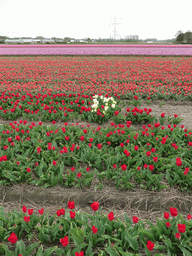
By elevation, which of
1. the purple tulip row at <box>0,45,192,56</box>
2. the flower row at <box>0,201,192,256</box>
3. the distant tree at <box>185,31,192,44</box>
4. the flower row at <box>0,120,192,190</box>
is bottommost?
the flower row at <box>0,201,192,256</box>

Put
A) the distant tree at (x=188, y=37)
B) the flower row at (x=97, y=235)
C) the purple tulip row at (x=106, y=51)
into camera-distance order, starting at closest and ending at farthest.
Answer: the flower row at (x=97, y=235) < the purple tulip row at (x=106, y=51) < the distant tree at (x=188, y=37)

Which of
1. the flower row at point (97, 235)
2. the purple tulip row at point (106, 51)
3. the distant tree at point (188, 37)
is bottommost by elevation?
the flower row at point (97, 235)

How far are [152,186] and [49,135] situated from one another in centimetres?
219

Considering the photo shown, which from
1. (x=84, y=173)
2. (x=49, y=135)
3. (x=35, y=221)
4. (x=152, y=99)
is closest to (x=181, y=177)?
(x=84, y=173)

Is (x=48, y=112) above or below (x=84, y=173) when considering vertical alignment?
above

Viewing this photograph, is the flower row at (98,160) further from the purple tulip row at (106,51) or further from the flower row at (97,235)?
the purple tulip row at (106,51)

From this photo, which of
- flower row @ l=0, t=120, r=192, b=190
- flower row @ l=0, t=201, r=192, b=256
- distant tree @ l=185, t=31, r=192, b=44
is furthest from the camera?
distant tree @ l=185, t=31, r=192, b=44

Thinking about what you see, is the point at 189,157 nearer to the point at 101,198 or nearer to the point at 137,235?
the point at 101,198

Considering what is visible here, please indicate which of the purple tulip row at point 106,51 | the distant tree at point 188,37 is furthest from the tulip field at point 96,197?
the distant tree at point 188,37

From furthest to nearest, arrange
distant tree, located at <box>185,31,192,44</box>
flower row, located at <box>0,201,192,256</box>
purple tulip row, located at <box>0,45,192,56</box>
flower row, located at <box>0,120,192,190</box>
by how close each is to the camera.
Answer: distant tree, located at <box>185,31,192,44</box> → purple tulip row, located at <box>0,45,192,56</box> → flower row, located at <box>0,120,192,190</box> → flower row, located at <box>0,201,192,256</box>

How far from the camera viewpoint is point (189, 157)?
11.7 feet

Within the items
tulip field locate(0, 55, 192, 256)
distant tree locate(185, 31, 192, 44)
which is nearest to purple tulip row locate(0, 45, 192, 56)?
distant tree locate(185, 31, 192, 44)

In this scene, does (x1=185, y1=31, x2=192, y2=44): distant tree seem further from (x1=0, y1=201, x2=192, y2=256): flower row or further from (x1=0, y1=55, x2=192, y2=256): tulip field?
(x1=0, y1=201, x2=192, y2=256): flower row

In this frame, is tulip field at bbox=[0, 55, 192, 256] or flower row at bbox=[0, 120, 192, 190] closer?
tulip field at bbox=[0, 55, 192, 256]
